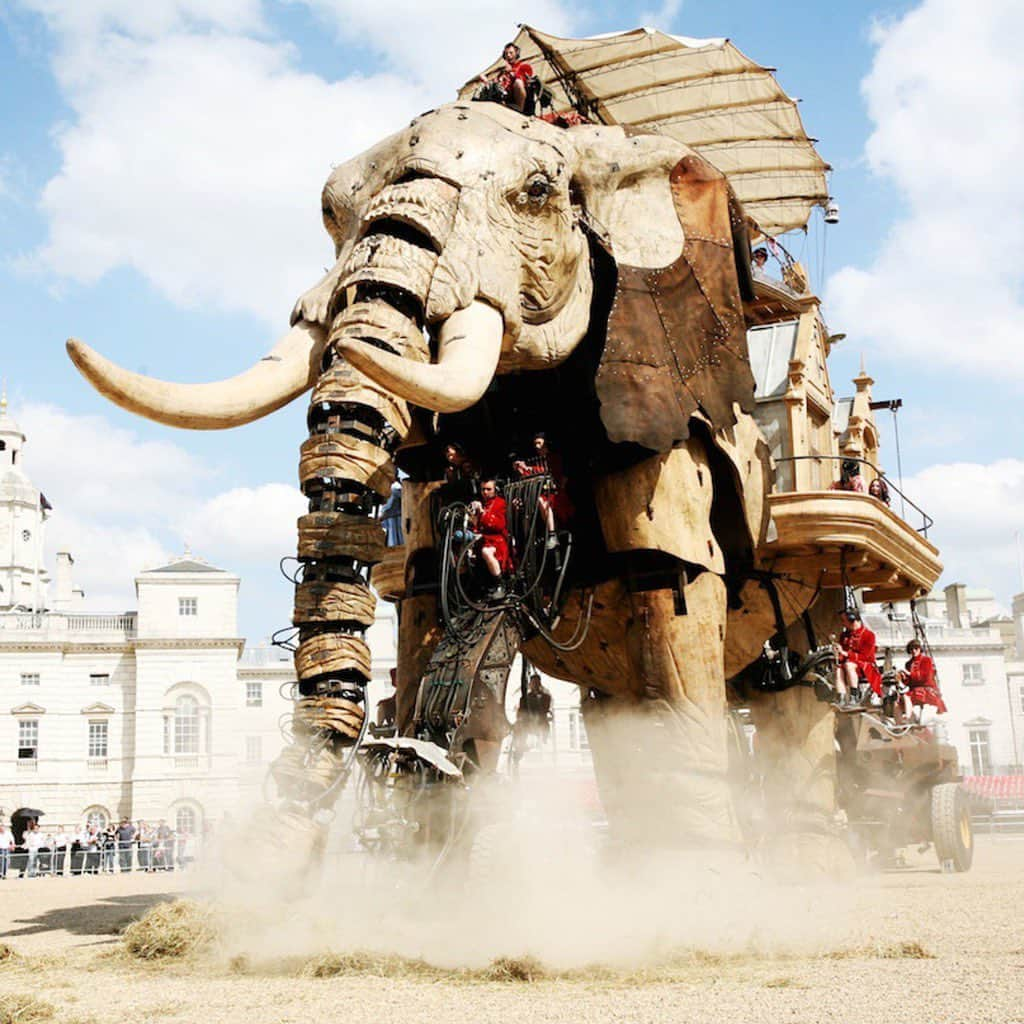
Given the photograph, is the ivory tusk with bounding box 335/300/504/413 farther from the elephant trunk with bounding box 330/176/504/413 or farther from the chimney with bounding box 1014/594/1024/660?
the chimney with bounding box 1014/594/1024/660

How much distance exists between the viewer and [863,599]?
496 inches

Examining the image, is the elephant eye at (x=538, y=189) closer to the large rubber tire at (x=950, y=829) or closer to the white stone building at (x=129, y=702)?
the large rubber tire at (x=950, y=829)

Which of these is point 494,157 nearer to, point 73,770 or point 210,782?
point 210,782

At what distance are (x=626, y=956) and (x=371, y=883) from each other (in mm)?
1611

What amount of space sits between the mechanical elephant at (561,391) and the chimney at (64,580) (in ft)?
238

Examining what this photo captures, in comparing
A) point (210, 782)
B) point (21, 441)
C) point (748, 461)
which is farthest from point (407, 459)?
point (21, 441)

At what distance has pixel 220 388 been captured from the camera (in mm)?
6844

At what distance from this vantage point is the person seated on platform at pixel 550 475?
7910 millimetres

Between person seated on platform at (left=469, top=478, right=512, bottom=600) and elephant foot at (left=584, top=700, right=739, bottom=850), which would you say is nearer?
elephant foot at (left=584, top=700, right=739, bottom=850)

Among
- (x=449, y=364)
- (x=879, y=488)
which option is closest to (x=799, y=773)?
(x=879, y=488)

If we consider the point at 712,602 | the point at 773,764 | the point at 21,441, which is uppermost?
the point at 21,441

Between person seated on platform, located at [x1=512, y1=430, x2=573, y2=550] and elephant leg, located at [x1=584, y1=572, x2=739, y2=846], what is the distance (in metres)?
0.69

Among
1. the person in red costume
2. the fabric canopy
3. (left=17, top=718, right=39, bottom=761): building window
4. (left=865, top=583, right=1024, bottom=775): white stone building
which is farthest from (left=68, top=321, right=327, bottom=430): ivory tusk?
(left=865, top=583, right=1024, bottom=775): white stone building

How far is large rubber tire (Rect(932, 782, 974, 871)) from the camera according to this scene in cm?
1341
